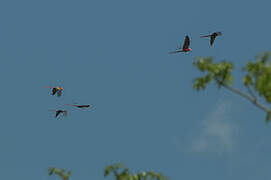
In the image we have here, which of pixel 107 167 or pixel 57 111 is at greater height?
pixel 57 111

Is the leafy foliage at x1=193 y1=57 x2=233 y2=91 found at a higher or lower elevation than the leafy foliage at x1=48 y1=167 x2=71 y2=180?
higher

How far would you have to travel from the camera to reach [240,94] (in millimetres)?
17344

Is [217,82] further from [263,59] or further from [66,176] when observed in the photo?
[66,176]

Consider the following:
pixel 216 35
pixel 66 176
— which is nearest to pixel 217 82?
pixel 66 176

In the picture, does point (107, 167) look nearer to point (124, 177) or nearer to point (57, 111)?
point (124, 177)

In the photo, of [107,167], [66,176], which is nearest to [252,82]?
[107,167]

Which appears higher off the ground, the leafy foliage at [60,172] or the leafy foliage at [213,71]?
the leafy foliage at [213,71]

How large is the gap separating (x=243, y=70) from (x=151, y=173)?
5.73m

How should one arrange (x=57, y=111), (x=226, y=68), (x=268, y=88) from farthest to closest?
(x=57, y=111)
(x=226, y=68)
(x=268, y=88)

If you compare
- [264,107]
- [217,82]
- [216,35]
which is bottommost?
[264,107]

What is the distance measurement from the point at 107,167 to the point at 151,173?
1.86 metres

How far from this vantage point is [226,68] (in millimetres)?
17750

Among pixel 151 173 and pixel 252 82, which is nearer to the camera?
pixel 252 82

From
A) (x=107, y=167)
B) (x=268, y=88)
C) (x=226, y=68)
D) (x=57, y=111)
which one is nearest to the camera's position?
(x=268, y=88)
